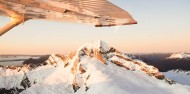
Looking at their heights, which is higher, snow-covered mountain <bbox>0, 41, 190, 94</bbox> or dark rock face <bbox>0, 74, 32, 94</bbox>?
snow-covered mountain <bbox>0, 41, 190, 94</bbox>

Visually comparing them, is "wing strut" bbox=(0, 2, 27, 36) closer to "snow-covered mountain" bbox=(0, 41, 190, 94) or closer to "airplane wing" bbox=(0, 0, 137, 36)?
"airplane wing" bbox=(0, 0, 137, 36)

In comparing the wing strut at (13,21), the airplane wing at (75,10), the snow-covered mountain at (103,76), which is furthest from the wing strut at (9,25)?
the snow-covered mountain at (103,76)

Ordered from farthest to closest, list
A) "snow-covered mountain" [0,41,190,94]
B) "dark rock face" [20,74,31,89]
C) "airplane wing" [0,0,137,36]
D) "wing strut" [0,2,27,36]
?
"dark rock face" [20,74,31,89]
"snow-covered mountain" [0,41,190,94]
"wing strut" [0,2,27,36]
"airplane wing" [0,0,137,36]

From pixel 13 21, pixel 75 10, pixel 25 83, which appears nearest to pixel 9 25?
pixel 13 21

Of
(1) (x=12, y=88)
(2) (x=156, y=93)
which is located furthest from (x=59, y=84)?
(1) (x=12, y=88)

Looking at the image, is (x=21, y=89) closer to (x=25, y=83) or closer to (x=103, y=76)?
(x=25, y=83)

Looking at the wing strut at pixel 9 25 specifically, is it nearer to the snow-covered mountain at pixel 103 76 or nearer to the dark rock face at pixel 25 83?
the snow-covered mountain at pixel 103 76

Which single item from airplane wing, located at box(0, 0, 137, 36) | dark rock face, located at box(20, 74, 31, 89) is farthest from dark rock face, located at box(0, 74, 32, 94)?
airplane wing, located at box(0, 0, 137, 36)
